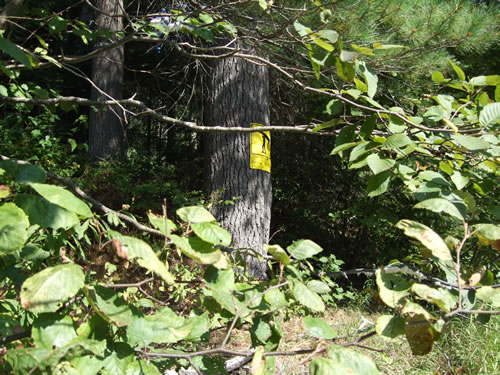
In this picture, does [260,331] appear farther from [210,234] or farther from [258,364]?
[210,234]

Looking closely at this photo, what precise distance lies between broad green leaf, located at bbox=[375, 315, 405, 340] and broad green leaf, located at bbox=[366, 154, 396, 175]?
414 mm

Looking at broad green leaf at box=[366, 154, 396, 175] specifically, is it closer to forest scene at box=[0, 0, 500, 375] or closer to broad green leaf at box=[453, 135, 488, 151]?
forest scene at box=[0, 0, 500, 375]

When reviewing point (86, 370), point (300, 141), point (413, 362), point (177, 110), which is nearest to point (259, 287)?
point (86, 370)

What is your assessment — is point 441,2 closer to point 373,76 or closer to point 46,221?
point 373,76

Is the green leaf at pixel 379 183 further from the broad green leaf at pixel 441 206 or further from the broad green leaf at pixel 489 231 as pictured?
the broad green leaf at pixel 489 231

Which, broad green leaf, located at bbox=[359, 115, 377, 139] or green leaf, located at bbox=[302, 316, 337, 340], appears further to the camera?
broad green leaf, located at bbox=[359, 115, 377, 139]

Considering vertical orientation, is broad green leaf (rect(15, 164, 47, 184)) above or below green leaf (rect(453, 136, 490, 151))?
below

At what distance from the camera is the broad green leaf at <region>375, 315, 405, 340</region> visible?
0.80m

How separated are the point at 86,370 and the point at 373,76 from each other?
3.45 feet

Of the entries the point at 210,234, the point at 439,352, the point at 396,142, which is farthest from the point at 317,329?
the point at 439,352

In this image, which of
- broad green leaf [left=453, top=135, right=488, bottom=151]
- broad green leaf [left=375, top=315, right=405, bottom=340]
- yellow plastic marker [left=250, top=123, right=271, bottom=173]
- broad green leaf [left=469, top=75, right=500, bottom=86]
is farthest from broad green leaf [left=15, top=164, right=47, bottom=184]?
yellow plastic marker [left=250, top=123, right=271, bottom=173]

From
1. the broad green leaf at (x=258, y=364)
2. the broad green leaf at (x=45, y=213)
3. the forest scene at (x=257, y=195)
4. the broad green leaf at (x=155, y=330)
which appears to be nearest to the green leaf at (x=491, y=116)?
the forest scene at (x=257, y=195)

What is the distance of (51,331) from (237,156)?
3578 mm

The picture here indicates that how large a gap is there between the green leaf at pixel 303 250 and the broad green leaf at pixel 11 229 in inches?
23.3
